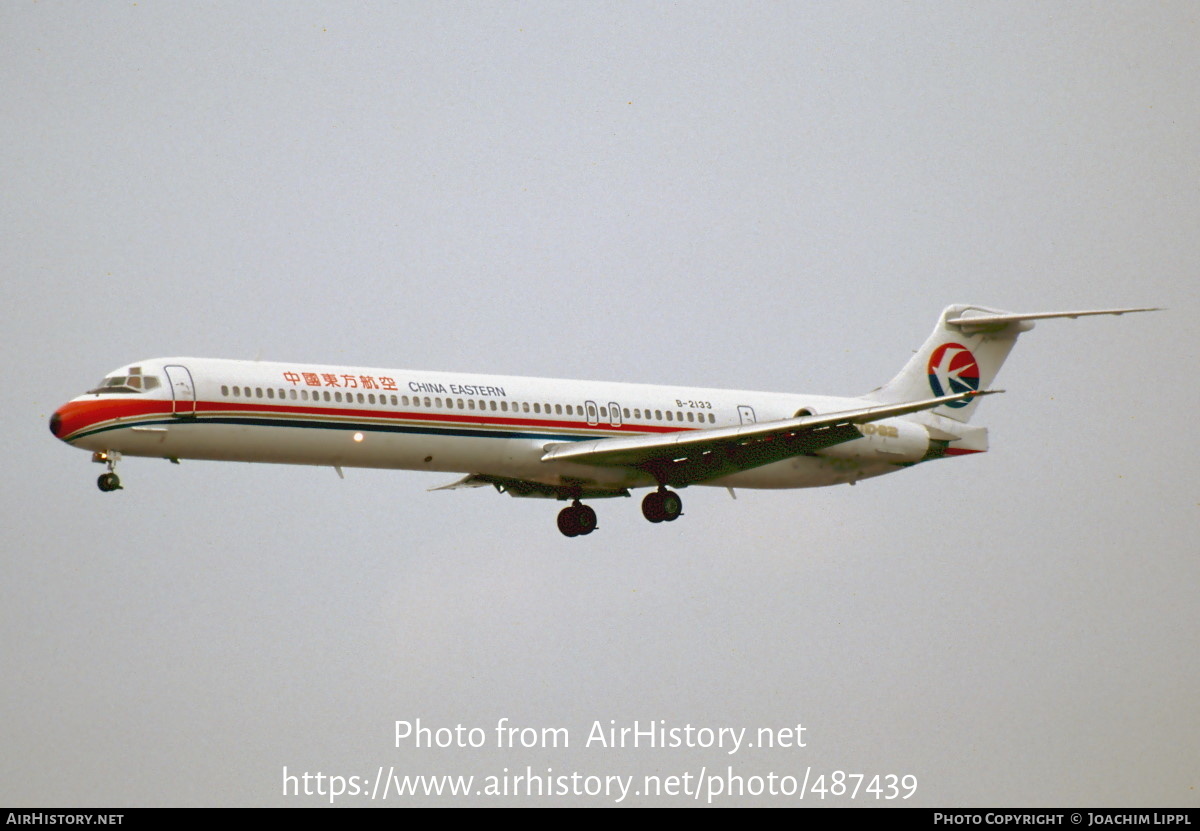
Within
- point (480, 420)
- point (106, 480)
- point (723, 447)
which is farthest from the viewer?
point (723, 447)

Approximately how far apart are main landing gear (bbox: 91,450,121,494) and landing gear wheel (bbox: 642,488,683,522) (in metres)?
14.6

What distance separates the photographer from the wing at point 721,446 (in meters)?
48.7

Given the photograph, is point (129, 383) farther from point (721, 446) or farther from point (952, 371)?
point (952, 371)

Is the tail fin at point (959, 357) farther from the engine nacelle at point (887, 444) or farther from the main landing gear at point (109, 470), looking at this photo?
the main landing gear at point (109, 470)

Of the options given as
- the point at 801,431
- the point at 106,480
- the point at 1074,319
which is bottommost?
the point at 106,480

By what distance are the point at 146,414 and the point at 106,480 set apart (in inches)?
68.2

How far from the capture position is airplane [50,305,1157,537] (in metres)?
44.7

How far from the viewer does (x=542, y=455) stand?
Answer: 160ft

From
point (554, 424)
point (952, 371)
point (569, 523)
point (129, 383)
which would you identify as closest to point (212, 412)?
point (129, 383)

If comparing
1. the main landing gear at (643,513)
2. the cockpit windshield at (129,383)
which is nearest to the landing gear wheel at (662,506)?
the main landing gear at (643,513)

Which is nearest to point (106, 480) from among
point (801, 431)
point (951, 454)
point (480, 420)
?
point (480, 420)

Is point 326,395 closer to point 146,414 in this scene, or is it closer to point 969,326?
point 146,414

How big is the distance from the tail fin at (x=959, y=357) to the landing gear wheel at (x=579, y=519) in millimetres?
9565

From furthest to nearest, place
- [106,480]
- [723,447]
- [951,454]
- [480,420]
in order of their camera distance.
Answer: [951,454] → [723,447] → [480,420] → [106,480]
